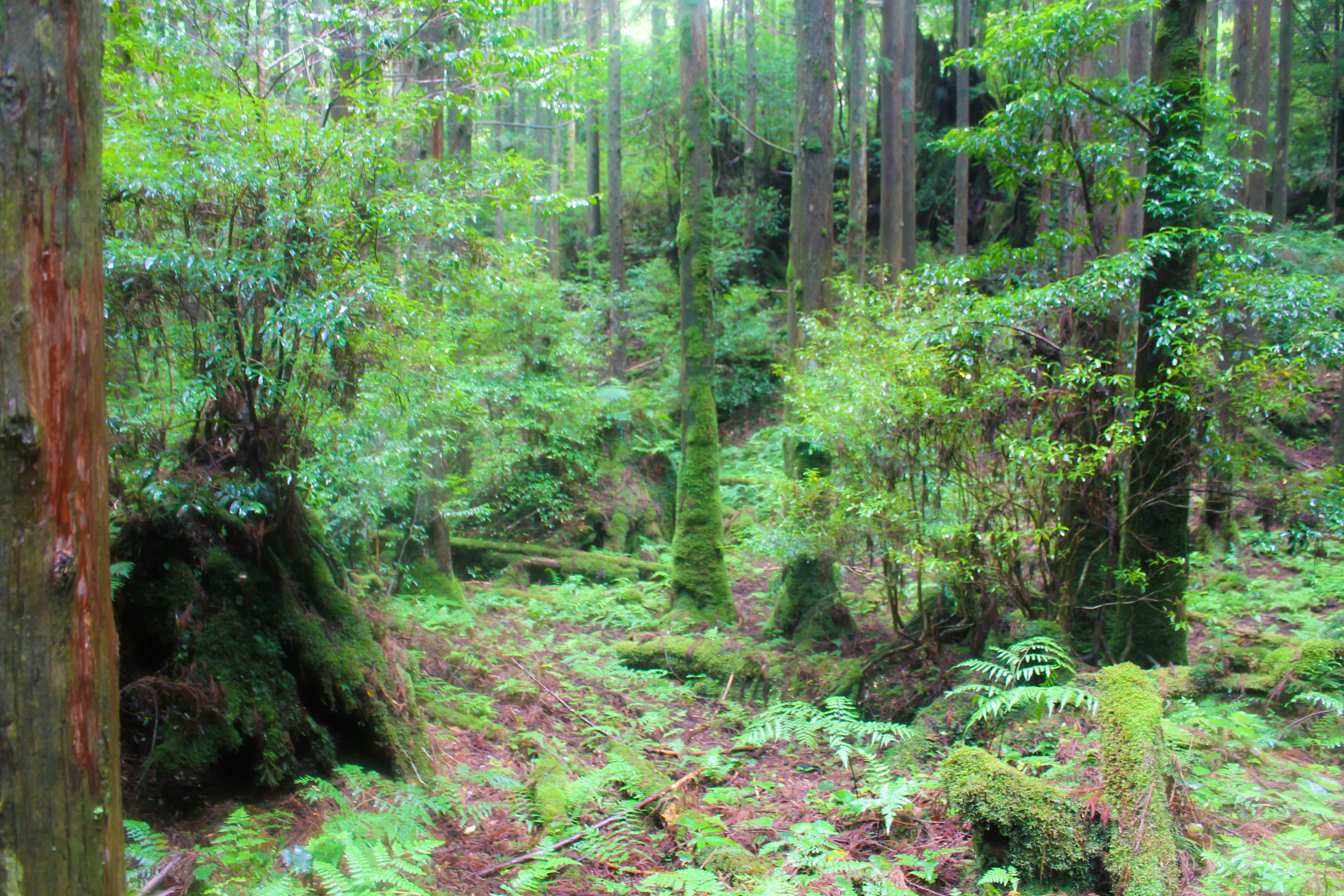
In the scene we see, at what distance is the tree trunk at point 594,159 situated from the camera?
81.5 feet

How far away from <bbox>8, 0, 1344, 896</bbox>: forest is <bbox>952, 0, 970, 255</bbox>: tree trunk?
8778mm

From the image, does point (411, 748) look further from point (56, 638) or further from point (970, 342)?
point (970, 342)

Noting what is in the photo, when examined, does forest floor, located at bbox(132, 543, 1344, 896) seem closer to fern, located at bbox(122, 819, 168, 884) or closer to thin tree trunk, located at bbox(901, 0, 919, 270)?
fern, located at bbox(122, 819, 168, 884)

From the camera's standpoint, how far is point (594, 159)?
26.0m

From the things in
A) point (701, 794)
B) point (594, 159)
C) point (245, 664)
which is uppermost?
point (594, 159)

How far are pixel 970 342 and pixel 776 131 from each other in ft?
72.9

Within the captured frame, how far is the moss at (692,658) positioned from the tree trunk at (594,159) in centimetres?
1785

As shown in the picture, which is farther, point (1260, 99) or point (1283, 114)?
point (1283, 114)

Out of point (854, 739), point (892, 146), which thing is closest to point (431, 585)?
point (854, 739)

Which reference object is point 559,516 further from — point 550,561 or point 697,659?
point 697,659

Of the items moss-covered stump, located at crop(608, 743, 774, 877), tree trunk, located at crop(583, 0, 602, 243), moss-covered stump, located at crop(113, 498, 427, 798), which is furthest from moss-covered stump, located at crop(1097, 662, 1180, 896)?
tree trunk, located at crop(583, 0, 602, 243)

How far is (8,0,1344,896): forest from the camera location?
289cm

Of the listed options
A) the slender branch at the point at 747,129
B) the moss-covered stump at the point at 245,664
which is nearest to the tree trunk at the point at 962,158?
the slender branch at the point at 747,129

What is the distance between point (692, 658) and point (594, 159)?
21.5 metres
